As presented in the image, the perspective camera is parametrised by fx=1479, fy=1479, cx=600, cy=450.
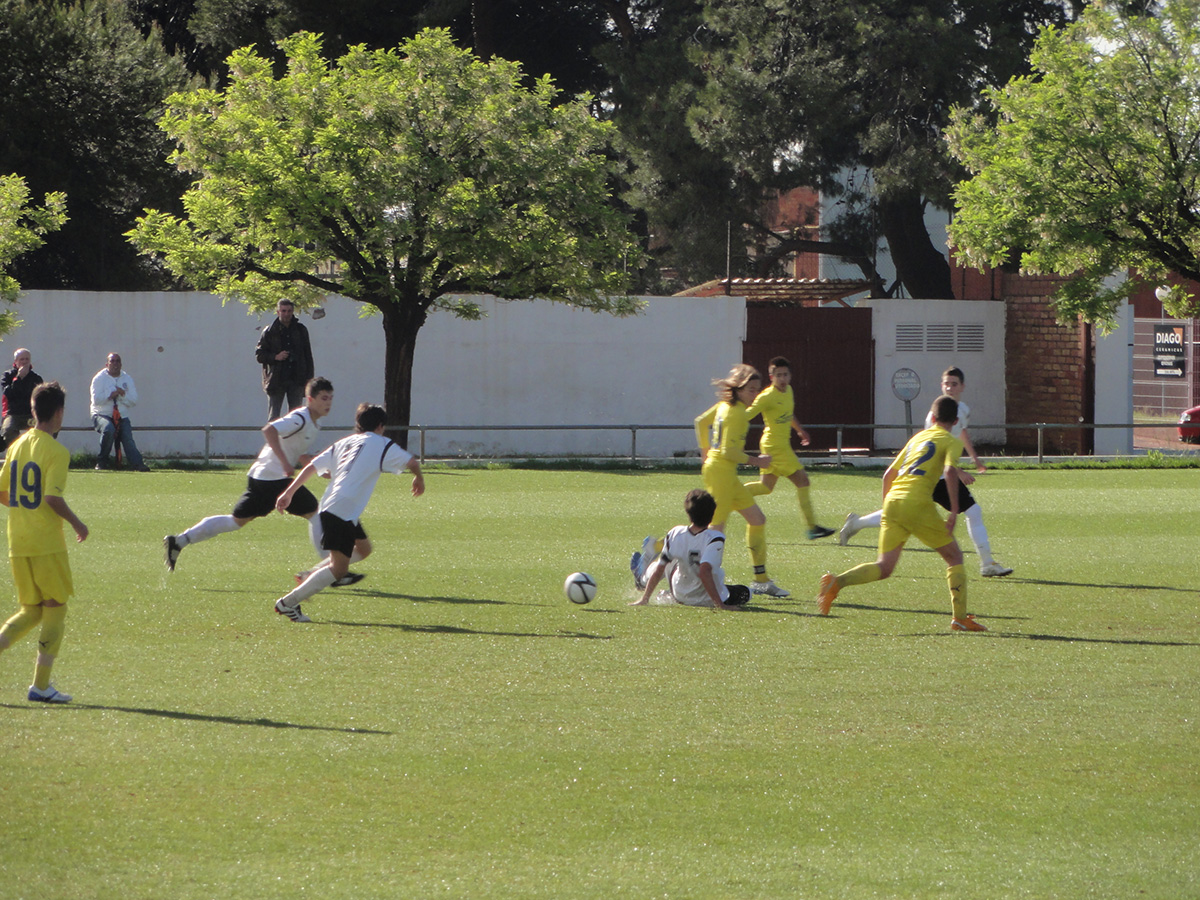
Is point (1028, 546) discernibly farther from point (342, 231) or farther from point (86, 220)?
point (86, 220)

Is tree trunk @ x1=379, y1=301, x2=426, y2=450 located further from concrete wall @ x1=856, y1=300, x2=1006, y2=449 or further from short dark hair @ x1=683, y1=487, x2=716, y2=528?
short dark hair @ x1=683, y1=487, x2=716, y2=528

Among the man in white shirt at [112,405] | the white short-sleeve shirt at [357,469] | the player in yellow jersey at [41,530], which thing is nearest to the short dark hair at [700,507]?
the white short-sleeve shirt at [357,469]

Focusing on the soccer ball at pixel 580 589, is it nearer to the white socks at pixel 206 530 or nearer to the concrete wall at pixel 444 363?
the white socks at pixel 206 530

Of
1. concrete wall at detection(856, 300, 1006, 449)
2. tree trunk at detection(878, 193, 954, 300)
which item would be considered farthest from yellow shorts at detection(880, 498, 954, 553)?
tree trunk at detection(878, 193, 954, 300)

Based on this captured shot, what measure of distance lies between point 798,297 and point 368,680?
2398cm

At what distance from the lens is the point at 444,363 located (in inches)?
1138

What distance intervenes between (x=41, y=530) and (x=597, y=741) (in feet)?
9.70

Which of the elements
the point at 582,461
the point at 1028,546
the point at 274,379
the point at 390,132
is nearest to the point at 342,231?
the point at 390,132

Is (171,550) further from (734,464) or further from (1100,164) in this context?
(1100,164)

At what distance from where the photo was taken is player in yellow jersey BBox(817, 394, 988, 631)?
32.4 feet

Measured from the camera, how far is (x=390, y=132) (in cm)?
2406

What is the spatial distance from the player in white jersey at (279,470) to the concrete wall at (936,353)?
68.4ft

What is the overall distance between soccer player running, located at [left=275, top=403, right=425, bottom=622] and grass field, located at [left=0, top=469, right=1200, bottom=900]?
0.99ft

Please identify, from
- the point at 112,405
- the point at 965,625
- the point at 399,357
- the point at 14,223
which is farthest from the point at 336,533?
the point at 14,223
